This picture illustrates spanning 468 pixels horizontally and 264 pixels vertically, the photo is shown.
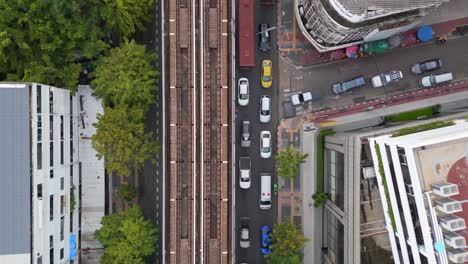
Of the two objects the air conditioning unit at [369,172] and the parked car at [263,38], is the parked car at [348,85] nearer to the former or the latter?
the parked car at [263,38]

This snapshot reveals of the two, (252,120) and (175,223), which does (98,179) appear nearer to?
(175,223)

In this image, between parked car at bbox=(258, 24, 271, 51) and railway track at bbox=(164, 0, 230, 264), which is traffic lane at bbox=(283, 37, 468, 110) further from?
railway track at bbox=(164, 0, 230, 264)

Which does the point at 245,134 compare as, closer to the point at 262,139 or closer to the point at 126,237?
the point at 262,139

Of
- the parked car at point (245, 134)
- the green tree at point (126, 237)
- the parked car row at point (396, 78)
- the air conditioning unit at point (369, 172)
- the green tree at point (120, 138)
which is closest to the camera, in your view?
the air conditioning unit at point (369, 172)

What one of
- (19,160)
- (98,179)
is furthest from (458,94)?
(19,160)

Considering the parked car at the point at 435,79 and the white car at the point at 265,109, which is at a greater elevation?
the parked car at the point at 435,79

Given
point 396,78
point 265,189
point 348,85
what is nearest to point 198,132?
point 265,189

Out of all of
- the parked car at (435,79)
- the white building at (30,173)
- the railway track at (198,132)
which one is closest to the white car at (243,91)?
the railway track at (198,132)
